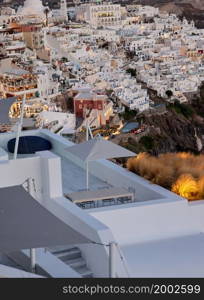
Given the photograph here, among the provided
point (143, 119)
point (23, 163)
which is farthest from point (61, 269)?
point (143, 119)

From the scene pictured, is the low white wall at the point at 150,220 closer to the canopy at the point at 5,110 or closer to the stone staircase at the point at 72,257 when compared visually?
the stone staircase at the point at 72,257

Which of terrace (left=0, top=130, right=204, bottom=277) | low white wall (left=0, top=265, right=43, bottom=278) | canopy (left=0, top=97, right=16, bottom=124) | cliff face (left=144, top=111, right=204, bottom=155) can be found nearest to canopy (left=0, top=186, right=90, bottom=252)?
low white wall (left=0, top=265, right=43, bottom=278)

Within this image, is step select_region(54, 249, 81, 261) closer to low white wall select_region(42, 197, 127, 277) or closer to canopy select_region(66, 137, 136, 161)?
low white wall select_region(42, 197, 127, 277)

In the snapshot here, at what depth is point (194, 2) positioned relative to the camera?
8575 cm

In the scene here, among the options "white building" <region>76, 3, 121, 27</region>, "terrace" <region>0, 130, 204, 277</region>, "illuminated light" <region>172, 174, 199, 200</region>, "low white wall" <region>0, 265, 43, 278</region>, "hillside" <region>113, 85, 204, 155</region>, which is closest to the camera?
"low white wall" <region>0, 265, 43, 278</region>

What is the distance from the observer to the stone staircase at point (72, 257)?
4.95m

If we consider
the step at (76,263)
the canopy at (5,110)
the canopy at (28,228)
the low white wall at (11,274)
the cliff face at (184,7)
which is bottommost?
the cliff face at (184,7)

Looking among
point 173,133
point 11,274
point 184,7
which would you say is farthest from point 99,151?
point 184,7

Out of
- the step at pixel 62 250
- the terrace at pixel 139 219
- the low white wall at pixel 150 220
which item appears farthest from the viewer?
the low white wall at pixel 150 220

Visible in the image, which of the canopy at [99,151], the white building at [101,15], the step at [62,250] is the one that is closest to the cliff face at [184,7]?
the white building at [101,15]

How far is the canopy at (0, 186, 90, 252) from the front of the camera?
12.3ft

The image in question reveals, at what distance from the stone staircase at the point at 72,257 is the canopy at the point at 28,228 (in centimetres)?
114

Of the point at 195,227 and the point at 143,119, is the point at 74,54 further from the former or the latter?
the point at 195,227

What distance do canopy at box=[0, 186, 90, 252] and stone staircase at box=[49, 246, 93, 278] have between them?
1137 mm
